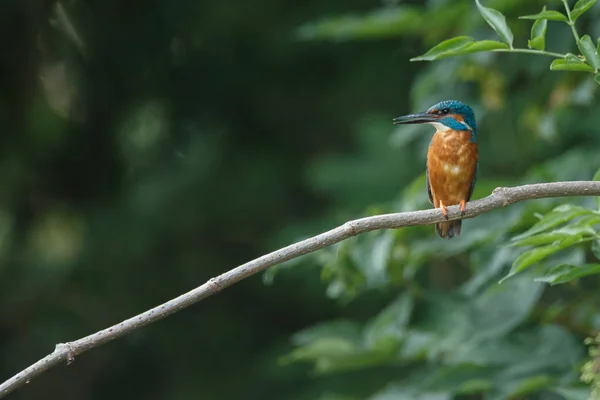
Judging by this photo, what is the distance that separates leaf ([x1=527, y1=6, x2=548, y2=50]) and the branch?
360 millimetres

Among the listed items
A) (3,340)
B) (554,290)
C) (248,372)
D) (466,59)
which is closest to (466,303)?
(554,290)

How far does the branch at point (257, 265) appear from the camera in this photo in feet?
6.93

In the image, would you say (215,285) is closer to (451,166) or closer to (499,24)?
(499,24)

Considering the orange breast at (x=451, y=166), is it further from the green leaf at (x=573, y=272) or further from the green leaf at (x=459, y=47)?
the green leaf at (x=459, y=47)


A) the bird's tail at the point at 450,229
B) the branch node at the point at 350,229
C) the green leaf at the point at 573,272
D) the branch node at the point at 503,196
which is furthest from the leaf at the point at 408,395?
the branch node at the point at 350,229

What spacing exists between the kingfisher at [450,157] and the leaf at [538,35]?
4.13 ft

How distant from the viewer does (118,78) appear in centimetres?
655

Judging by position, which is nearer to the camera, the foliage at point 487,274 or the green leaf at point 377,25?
the foliage at point 487,274

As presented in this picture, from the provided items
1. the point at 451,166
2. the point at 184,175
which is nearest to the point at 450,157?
the point at 451,166

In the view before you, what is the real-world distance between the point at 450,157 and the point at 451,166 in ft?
0.21

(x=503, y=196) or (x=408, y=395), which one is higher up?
(x=408, y=395)

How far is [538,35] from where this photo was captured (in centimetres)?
239

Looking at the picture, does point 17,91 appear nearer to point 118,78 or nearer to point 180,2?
point 118,78

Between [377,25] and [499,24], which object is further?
[377,25]
